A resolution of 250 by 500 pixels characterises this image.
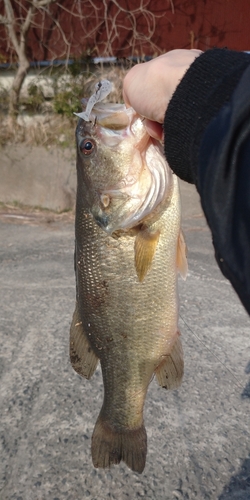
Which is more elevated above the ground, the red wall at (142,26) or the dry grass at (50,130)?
the red wall at (142,26)

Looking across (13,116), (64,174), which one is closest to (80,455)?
(64,174)

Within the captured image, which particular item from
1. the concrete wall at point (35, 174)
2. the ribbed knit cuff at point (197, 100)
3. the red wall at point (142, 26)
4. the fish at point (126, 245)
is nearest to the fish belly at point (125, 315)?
the fish at point (126, 245)

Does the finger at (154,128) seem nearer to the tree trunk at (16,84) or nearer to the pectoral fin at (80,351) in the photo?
the pectoral fin at (80,351)

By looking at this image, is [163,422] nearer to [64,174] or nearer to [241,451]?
A: [241,451]

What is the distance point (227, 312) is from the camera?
445 centimetres

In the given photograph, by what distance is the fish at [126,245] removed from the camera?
72.3 inches

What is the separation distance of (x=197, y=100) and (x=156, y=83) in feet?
1.04

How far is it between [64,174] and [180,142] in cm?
653

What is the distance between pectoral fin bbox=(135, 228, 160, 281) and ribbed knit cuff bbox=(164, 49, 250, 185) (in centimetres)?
40

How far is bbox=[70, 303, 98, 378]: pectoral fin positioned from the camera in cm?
203

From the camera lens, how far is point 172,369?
2.03 metres

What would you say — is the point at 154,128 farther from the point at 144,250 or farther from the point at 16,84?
the point at 16,84

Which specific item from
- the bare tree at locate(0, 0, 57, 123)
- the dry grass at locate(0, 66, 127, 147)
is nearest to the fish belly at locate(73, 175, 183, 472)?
the dry grass at locate(0, 66, 127, 147)

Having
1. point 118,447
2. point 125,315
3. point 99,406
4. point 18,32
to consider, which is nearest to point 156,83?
point 125,315
